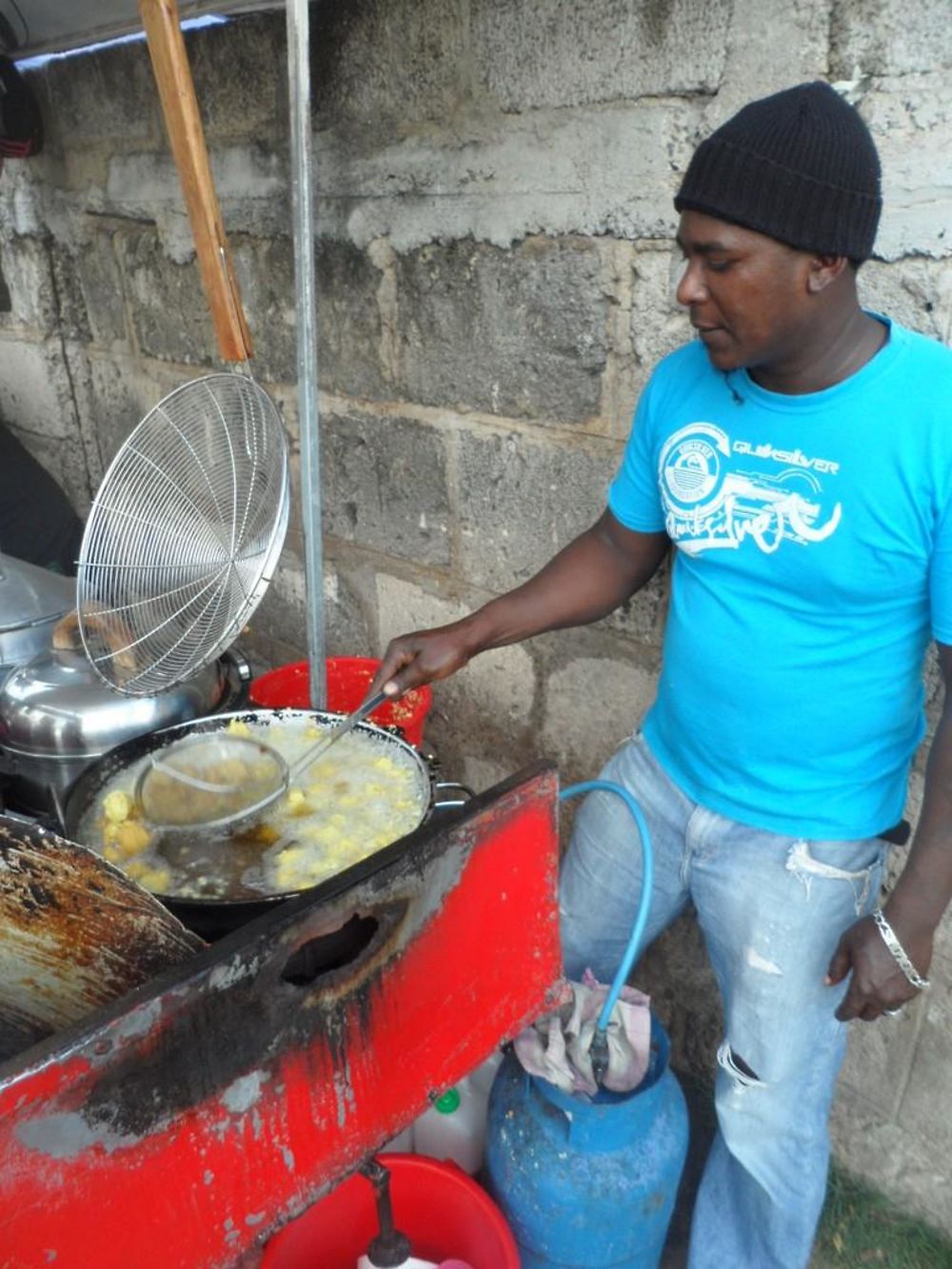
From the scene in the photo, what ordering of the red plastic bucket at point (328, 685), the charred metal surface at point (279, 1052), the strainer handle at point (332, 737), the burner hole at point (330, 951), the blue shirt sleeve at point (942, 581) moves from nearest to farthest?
the charred metal surface at point (279, 1052) < the burner hole at point (330, 951) < the blue shirt sleeve at point (942, 581) < the strainer handle at point (332, 737) < the red plastic bucket at point (328, 685)

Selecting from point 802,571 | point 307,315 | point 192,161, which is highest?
point 192,161

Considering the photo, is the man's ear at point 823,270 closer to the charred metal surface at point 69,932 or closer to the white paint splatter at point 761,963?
the white paint splatter at point 761,963

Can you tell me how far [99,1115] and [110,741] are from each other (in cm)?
108

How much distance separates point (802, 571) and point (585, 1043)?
3.53ft

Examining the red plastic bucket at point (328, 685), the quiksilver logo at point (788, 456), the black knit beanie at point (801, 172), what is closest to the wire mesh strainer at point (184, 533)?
the red plastic bucket at point (328, 685)

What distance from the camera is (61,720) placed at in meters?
2.08

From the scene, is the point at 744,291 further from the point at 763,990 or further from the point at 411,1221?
the point at 411,1221

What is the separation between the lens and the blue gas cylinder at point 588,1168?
200 cm

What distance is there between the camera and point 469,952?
1546mm

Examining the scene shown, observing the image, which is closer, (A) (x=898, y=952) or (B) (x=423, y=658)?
(A) (x=898, y=952)

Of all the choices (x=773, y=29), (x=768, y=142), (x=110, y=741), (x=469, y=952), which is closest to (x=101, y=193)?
(x=110, y=741)

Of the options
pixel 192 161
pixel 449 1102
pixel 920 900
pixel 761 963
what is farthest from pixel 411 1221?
pixel 192 161

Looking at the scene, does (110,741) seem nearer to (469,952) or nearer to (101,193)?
(469,952)

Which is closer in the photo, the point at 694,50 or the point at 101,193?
the point at 694,50
